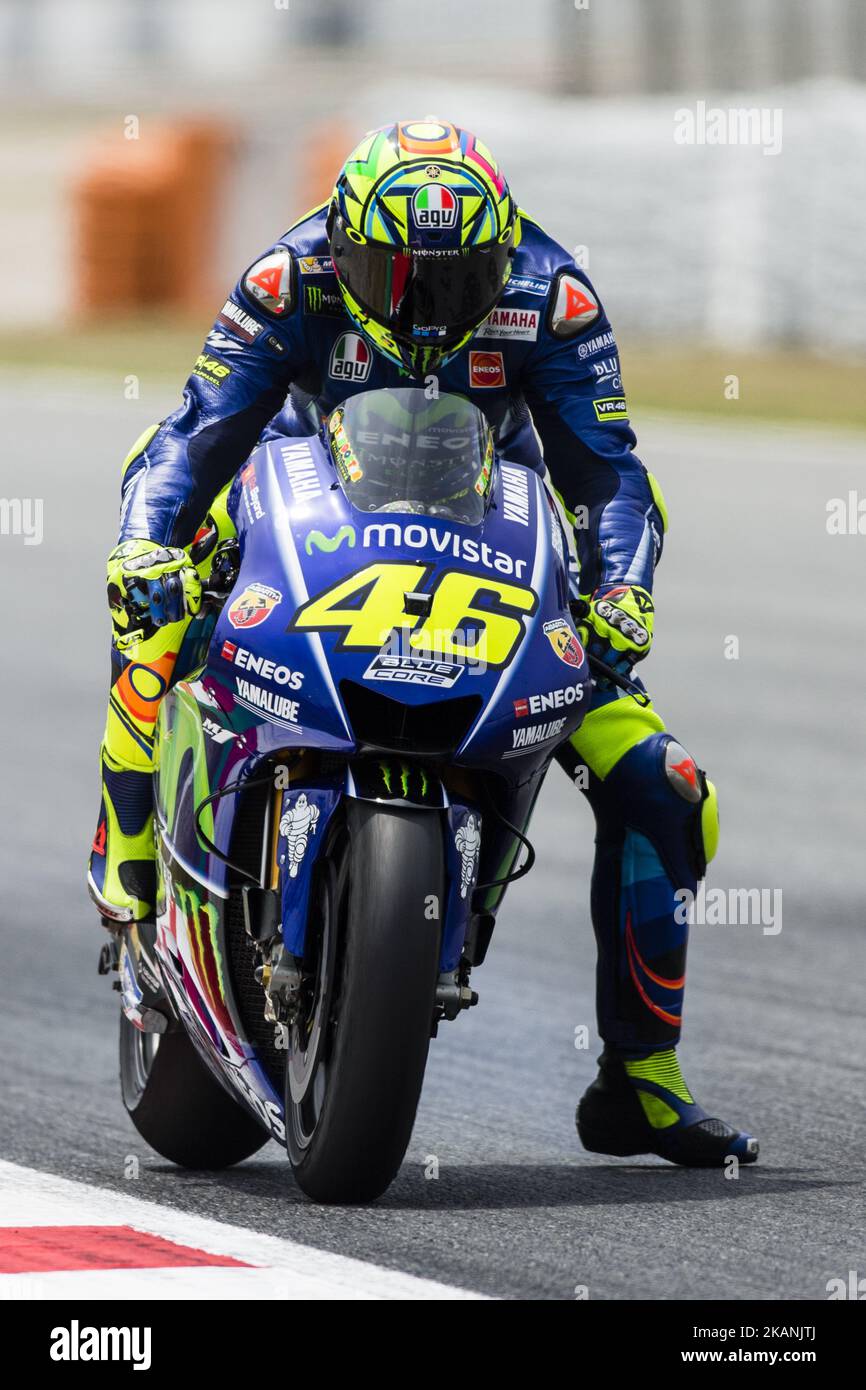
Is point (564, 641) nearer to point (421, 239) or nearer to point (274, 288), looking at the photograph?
point (421, 239)

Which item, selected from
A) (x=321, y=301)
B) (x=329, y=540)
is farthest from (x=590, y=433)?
(x=329, y=540)

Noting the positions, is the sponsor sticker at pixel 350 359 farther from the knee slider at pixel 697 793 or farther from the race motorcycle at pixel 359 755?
the knee slider at pixel 697 793

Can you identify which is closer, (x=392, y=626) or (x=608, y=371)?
(x=392, y=626)

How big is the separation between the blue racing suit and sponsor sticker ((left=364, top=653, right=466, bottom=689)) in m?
0.70

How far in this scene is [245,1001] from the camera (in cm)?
455

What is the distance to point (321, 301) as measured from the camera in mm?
4777

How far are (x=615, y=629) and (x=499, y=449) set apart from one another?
573 millimetres

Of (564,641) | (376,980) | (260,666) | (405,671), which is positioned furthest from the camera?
(564,641)

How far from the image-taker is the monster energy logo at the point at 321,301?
4777mm

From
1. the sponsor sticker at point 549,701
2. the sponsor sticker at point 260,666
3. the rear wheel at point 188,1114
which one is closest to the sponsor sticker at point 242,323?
the sponsor sticker at point 260,666

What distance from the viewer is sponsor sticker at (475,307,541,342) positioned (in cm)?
475
